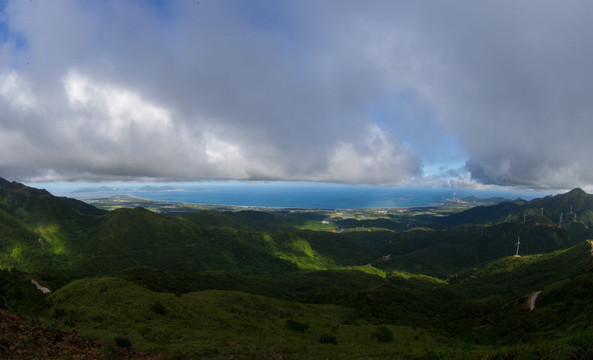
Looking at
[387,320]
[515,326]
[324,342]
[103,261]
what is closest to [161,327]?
[324,342]

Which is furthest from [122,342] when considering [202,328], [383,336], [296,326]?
[383,336]

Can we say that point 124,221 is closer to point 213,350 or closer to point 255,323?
point 255,323

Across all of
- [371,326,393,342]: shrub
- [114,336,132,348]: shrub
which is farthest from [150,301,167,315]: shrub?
[371,326,393,342]: shrub

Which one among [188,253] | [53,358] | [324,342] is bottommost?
[188,253]

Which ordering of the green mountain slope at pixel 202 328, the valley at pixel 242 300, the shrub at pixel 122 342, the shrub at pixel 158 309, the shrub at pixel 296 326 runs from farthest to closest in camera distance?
the shrub at pixel 296 326 → the shrub at pixel 158 309 → the valley at pixel 242 300 → the green mountain slope at pixel 202 328 → the shrub at pixel 122 342

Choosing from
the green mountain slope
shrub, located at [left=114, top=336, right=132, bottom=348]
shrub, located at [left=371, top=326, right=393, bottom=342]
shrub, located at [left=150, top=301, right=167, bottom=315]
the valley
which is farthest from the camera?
shrub, located at [left=371, top=326, right=393, bottom=342]

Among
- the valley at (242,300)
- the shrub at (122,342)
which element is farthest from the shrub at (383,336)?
the shrub at (122,342)

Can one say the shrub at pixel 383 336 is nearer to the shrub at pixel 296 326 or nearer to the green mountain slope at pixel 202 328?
the green mountain slope at pixel 202 328

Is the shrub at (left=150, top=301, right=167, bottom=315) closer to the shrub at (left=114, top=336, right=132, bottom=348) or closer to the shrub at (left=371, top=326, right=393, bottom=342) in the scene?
the shrub at (left=114, top=336, right=132, bottom=348)

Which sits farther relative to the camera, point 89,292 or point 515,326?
point 515,326

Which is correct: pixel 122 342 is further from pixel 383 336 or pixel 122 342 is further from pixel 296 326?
pixel 383 336

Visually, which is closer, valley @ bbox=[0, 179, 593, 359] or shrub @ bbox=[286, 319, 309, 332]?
valley @ bbox=[0, 179, 593, 359]
